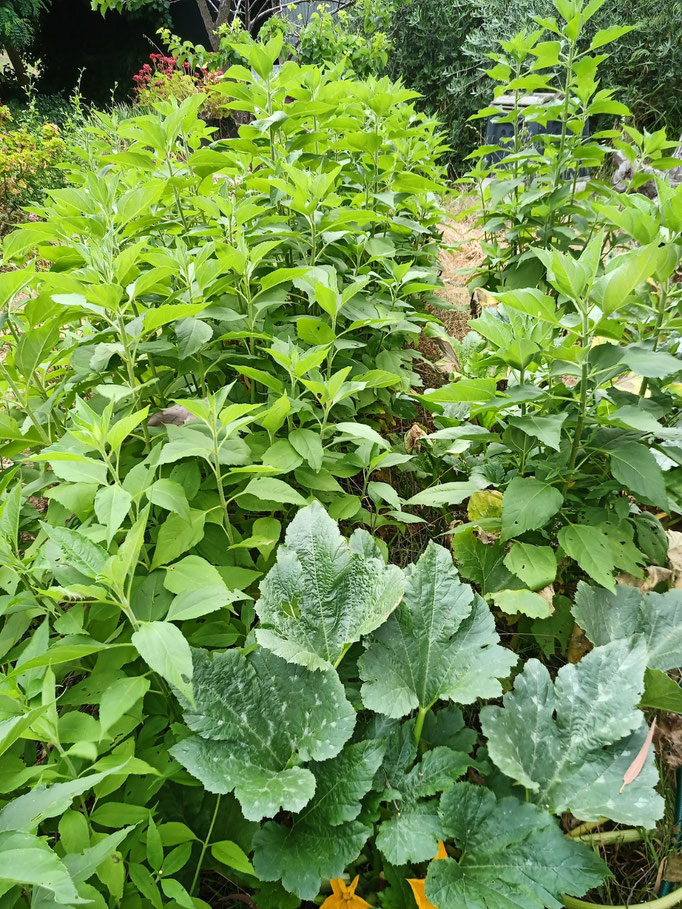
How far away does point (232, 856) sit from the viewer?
3.25 feet

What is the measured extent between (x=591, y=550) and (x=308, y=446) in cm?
72

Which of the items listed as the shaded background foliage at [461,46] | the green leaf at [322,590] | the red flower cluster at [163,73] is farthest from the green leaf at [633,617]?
the red flower cluster at [163,73]

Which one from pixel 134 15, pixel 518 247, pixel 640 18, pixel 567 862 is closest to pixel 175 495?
pixel 567 862

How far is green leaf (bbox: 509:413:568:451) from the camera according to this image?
124cm

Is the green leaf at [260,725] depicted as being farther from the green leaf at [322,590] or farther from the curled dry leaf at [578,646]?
the curled dry leaf at [578,646]

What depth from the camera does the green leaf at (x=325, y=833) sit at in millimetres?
982

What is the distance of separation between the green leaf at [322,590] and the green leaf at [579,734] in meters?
0.32

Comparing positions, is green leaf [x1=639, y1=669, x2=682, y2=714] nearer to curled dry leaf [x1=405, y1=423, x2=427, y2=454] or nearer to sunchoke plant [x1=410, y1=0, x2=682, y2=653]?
sunchoke plant [x1=410, y1=0, x2=682, y2=653]

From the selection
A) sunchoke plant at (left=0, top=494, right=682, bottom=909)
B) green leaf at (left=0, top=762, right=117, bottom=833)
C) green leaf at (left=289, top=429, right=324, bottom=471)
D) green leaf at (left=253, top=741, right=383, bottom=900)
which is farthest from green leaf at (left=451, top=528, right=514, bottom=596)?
green leaf at (left=0, top=762, right=117, bottom=833)

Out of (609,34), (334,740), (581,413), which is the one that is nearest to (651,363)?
(581,413)

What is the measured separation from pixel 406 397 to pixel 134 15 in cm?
2070

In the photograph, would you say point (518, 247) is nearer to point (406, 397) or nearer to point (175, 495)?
point (406, 397)

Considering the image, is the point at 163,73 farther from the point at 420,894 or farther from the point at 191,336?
A: the point at 420,894

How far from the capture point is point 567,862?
0.97 metres
